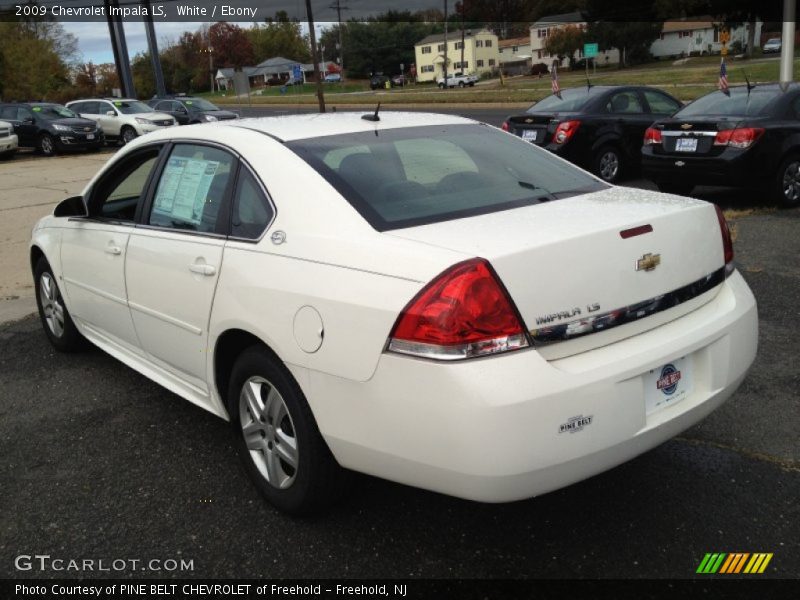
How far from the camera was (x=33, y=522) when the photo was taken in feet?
10.8

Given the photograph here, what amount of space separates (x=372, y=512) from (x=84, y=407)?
2.16 metres

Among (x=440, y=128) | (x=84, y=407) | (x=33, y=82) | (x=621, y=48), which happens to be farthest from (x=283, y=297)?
(x=621, y=48)

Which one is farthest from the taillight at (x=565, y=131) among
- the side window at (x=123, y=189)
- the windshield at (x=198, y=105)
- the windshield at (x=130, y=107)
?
the windshield at (x=198, y=105)

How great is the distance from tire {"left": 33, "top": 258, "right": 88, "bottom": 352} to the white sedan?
57.4 inches

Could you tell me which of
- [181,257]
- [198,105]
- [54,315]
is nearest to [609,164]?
[54,315]

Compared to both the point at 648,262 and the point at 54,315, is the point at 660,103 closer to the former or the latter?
the point at 54,315

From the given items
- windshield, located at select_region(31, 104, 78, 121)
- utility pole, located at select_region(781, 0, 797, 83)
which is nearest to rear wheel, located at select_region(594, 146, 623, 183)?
utility pole, located at select_region(781, 0, 797, 83)

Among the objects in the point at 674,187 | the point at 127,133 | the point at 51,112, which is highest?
the point at 51,112

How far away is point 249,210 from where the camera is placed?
3.30 metres

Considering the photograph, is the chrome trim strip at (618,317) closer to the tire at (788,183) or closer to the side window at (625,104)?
the tire at (788,183)

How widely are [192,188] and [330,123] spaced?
726 millimetres

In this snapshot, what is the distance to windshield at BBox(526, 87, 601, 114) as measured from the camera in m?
12.0

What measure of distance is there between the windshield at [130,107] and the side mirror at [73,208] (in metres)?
24.4

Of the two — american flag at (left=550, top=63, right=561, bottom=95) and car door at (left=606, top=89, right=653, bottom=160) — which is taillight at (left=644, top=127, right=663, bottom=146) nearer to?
car door at (left=606, top=89, right=653, bottom=160)
